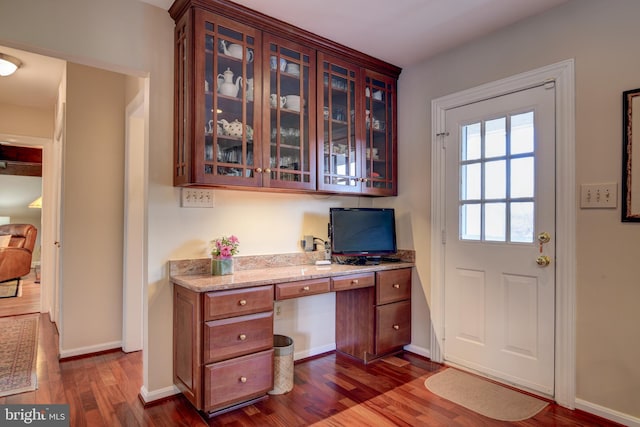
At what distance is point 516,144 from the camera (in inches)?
98.0

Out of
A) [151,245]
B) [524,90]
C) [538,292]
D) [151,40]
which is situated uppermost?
[151,40]

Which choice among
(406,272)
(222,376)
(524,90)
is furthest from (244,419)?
(524,90)

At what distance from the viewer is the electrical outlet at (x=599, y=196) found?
2059mm

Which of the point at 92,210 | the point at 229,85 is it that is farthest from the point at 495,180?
the point at 92,210

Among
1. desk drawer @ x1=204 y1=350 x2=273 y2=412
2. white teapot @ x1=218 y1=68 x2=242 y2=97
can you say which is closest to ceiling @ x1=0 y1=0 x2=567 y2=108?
white teapot @ x1=218 y1=68 x2=242 y2=97

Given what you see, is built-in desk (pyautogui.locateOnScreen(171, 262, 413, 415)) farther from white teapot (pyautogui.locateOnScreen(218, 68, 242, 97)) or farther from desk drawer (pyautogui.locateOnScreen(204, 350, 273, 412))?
white teapot (pyautogui.locateOnScreen(218, 68, 242, 97))

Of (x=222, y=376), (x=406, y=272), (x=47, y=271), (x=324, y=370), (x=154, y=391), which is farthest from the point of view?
(x=47, y=271)

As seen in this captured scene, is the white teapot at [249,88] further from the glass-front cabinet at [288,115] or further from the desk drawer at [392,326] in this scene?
the desk drawer at [392,326]

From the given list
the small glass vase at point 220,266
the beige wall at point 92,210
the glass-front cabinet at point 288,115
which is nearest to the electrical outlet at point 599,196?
the glass-front cabinet at point 288,115

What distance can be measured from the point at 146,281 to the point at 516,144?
258cm

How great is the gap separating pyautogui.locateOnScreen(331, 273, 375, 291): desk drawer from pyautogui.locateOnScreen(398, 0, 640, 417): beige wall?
1.31m

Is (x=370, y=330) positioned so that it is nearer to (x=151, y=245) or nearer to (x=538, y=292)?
(x=538, y=292)

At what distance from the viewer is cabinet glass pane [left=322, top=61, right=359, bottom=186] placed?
278 centimetres

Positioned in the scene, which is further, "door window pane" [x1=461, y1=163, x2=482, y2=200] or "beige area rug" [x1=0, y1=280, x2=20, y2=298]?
"beige area rug" [x1=0, y1=280, x2=20, y2=298]
